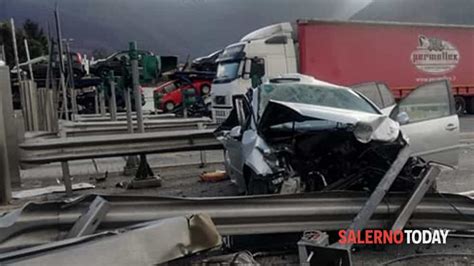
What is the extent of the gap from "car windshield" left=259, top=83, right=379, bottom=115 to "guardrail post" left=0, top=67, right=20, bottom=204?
340 cm

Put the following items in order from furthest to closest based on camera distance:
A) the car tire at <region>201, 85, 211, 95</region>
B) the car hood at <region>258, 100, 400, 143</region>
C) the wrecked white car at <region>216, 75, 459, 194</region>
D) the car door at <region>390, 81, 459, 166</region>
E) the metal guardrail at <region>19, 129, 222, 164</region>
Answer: the car tire at <region>201, 85, 211, 95</region> < the metal guardrail at <region>19, 129, 222, 164</region> < the car door at <region>390, 81, 459, 166</region> < the wrecked white car at <region>216, 75, 459, 194</region> < the car hood at <region>258, 100, 400, 143</region>

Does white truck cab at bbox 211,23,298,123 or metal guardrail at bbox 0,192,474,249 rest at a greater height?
white truck cab at bbox 211,23,298,123

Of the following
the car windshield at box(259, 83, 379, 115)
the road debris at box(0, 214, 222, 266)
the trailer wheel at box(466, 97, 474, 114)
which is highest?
the car windshield at box(259, 83, 379, 115)

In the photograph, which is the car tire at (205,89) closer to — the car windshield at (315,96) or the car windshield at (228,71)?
the car windshield at (228,71)

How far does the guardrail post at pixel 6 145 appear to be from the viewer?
6.34 m

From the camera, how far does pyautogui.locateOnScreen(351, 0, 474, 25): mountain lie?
136 ft

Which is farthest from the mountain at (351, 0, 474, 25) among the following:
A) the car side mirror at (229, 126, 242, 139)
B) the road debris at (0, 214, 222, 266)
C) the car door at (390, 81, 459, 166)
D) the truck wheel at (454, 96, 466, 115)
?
the road debris at (0, 214, 222, 266)

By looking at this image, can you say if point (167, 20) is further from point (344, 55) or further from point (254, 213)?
point (254, 213)

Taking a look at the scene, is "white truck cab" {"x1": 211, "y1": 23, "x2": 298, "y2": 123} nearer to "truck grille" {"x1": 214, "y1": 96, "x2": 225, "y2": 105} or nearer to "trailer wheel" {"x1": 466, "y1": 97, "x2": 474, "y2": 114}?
"truck grille" {"x1": 214, "y1": 96, "x2": 225, "y2": 105}

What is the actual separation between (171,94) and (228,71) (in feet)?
30.4

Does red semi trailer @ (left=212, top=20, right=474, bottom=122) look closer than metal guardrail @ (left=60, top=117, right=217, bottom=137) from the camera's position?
No

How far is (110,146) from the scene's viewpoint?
706 centimetres

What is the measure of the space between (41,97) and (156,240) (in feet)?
41.6

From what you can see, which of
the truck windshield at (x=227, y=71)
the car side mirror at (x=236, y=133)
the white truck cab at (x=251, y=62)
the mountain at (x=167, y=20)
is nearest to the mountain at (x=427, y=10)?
the mountain at (x=167, y=20)
